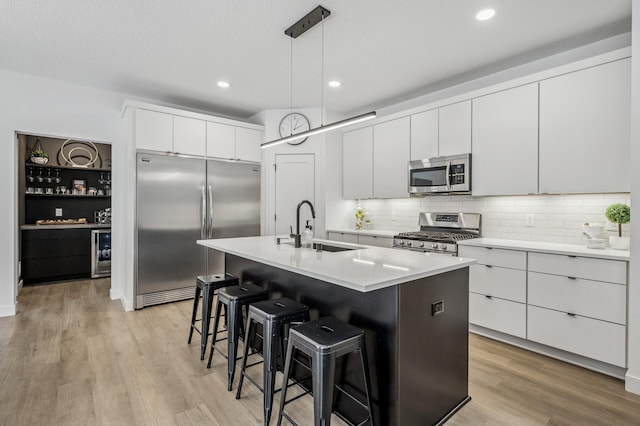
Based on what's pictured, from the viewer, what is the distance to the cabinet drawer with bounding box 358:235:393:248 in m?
4.16

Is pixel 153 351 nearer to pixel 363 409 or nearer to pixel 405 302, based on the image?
pixel 363 409

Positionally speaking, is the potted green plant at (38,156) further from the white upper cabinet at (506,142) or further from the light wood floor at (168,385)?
the white upper cabinet at (506,142)

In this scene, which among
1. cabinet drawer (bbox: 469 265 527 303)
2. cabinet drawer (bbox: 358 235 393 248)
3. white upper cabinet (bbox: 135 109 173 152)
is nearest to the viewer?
cabinet drawer (bbox: 469 265 527 303)

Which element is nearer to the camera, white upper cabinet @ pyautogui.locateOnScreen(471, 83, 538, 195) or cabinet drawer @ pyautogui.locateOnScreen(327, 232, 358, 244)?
white upper cabinet @ pyautogui.locateOnScreen(471, 83, 538, 195)

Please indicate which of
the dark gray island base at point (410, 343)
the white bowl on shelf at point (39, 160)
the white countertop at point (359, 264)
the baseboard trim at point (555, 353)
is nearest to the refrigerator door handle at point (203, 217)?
the white countertop at point (359, 264)

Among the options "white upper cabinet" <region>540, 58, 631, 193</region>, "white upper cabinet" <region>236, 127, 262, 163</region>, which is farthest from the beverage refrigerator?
"white upper cabinet" <region>540, 58, 631, 193</region>

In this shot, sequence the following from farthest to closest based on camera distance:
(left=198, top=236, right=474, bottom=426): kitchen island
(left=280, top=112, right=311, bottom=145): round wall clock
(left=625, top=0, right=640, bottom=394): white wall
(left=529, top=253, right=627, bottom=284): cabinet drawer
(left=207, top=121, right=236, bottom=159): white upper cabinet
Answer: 1. (left=280, top=112, right=311, bottom=145): round wall clock
2. (left=207, top=121, right=236, bottom=159): white upper cabinet
3. (left=529, top=253, right=627, bottom=284): cabinet drawer
4. (left=625, top=0, right=640, bottom=394): white wall
5. (left=198, top=236, right=474, bottom=426): kitchen island

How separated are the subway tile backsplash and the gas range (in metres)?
0.10

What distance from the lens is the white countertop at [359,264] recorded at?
5.21ft

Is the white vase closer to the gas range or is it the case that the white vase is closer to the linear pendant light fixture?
the gas range

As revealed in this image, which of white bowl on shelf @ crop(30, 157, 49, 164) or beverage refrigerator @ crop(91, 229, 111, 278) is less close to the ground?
white bowl on shelf @ crop(30, 157, 49, 164)

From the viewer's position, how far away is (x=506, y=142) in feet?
10.7

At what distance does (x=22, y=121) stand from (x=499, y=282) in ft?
17.6

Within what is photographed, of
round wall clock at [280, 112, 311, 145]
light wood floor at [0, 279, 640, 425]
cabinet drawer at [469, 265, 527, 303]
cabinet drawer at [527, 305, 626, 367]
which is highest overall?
round wall clock at [280, 112, 311, 145]
